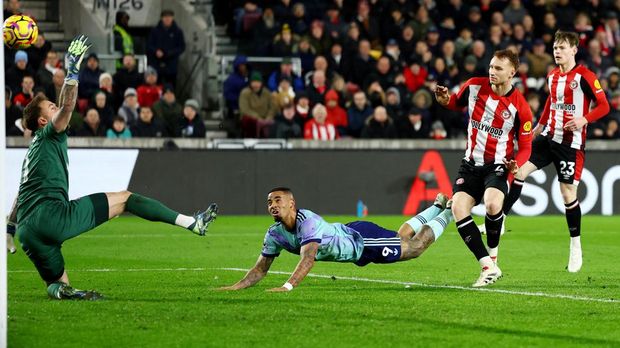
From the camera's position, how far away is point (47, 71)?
23.4 m

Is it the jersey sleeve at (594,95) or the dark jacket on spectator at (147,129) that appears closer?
the jersey sleeve at (594,95)

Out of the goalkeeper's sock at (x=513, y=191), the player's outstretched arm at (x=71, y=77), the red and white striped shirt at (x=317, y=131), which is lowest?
the red and white striped shirt at (x=317, y=131)

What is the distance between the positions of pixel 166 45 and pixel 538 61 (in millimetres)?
8414

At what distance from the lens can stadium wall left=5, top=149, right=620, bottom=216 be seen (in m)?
22.3

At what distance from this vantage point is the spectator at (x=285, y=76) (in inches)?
1013

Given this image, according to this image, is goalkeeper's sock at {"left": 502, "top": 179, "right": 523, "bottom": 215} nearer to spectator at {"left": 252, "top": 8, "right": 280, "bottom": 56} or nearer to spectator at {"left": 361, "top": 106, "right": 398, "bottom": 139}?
spectator at {"left": 361, "top": 106, "right": 398, "bottom": 139}

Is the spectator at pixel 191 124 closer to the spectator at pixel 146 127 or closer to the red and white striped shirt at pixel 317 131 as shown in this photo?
the spectator at pixel 146 127

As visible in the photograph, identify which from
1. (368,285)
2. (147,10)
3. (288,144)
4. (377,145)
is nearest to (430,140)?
(377,145)

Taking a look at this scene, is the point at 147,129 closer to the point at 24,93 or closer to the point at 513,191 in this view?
the point at 24,93

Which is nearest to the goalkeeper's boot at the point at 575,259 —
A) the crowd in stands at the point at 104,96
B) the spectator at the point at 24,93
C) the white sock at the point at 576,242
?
the white sock at the point at 576,242

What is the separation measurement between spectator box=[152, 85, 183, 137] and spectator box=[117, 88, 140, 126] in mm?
474

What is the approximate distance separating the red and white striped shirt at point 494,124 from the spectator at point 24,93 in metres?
12.7

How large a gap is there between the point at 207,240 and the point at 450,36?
12.6m

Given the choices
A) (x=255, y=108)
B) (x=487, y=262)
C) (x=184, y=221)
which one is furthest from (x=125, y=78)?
(x=184, y=221)
